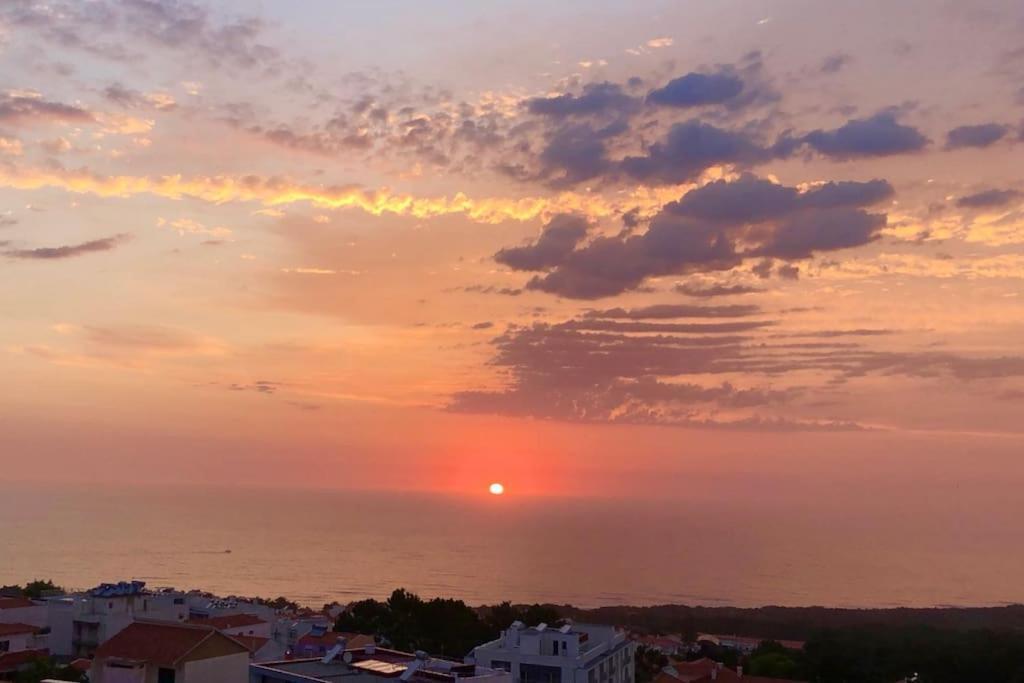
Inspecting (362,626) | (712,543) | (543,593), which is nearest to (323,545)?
(543,593)

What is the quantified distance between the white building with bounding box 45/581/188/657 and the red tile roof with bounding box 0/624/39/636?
105cm

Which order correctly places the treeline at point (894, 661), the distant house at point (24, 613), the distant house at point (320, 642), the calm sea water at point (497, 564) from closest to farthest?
1. the distant house at point (320, 642)
2. the distant house at point (24, 613)
3. the treeline at point (894, 661)
4. the calm sea water at point (497, 564)

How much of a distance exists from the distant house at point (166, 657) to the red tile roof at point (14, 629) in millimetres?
16539

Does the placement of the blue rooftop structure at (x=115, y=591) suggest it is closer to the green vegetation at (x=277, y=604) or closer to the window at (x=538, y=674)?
the window at (x=538, y=674)

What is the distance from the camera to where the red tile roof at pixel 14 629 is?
108 ft

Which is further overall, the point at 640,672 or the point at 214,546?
the point at 214,546

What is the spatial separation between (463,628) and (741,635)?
33.5m

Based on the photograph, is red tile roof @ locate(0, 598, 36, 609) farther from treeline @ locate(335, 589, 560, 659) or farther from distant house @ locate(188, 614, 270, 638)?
treeline @ locate(335, 589, 560, 659)

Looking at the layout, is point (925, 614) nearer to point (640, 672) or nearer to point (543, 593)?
point (543, 593)

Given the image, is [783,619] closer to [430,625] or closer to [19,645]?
[430,625]

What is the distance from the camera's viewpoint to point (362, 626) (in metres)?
43.3

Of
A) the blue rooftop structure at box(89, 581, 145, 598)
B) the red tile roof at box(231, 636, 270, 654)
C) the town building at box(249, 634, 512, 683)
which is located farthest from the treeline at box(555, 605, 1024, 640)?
the town building at box(249, 634, 512, 683)

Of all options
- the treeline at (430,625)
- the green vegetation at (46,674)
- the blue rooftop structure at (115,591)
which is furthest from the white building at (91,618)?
the treeline at (430,625)

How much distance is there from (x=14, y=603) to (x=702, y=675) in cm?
2683
